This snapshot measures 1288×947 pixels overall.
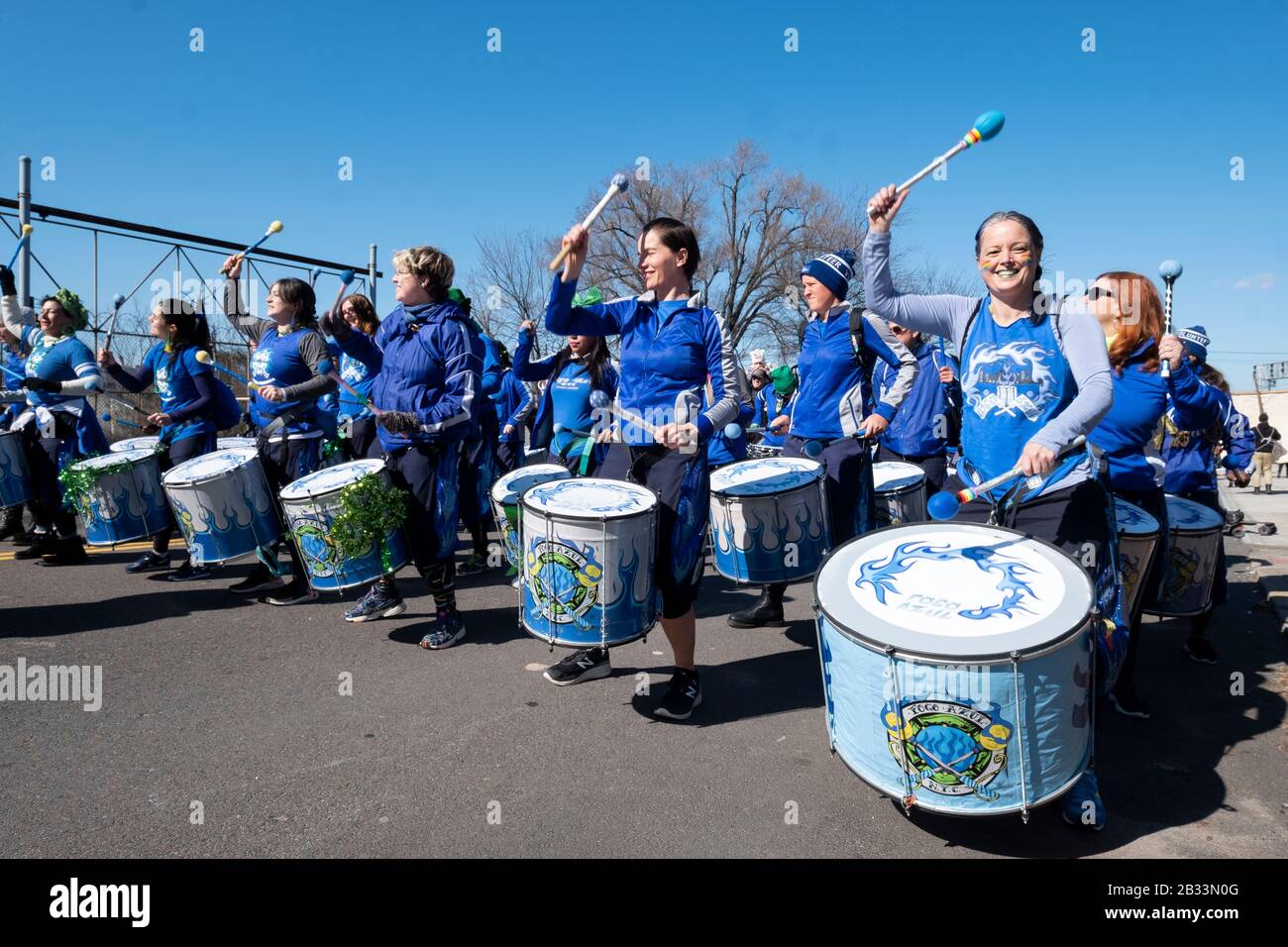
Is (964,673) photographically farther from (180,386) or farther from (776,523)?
(180,386)

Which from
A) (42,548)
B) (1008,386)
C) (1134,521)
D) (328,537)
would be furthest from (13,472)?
(1134,521)

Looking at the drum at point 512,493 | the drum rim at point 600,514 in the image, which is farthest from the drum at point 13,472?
the drum rim at point 600,514

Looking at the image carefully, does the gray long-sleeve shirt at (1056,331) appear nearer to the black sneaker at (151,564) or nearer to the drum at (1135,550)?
the drum at (1135,550)

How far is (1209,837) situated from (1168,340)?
2.24m

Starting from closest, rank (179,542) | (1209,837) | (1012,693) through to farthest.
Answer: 1. (1012,693)
2. (1209,837)
3. (179,542)

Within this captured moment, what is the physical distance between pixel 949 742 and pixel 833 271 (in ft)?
10.8

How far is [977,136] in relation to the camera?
2.97m

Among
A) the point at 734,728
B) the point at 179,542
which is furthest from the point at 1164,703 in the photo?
the point at 179,542

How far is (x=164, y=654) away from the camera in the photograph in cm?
477

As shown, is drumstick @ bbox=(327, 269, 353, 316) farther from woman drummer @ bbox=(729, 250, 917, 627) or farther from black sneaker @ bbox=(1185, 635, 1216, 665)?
black sneaker @ bbox=(1185, 635, 1216, 665)

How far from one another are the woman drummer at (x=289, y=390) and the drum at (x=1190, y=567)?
5154mm

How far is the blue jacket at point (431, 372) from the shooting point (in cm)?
484
